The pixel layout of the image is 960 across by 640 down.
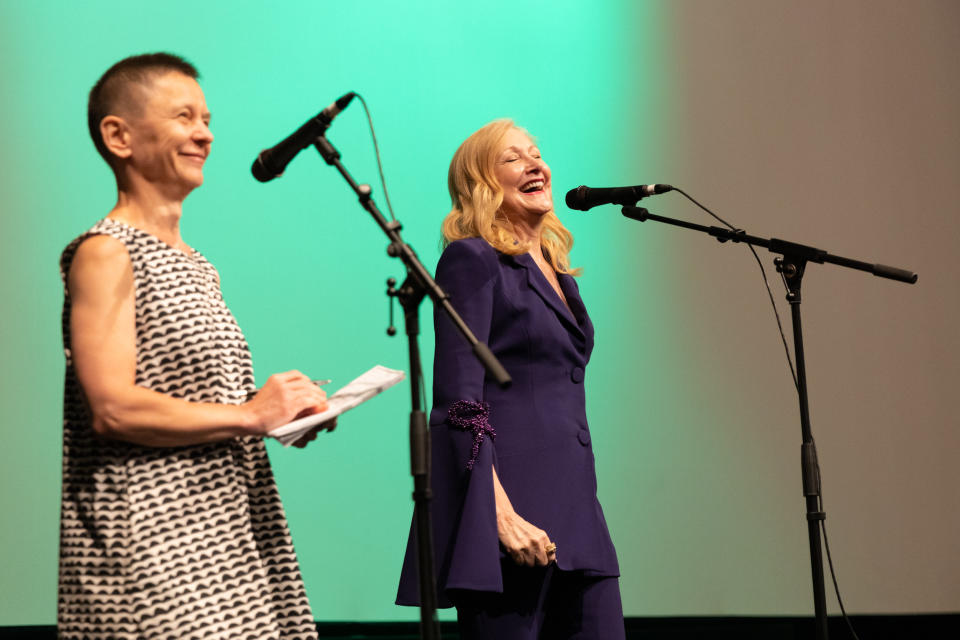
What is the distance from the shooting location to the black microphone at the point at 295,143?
1.82 meters

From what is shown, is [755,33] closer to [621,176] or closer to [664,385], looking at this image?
[621,176]

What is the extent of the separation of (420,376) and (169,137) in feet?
1.89

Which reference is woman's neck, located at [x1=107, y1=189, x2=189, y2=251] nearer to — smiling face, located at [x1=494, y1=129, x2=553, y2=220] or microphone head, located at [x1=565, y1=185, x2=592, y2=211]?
smiling face, located at [x1=494, y1=129, x2=553, y2=220]

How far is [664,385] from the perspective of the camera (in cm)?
406

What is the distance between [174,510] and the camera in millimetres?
1592

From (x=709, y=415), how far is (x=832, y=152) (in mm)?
1226

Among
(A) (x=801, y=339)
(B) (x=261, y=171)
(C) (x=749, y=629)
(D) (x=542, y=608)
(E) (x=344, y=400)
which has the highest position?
(B) (x=261, y=171)

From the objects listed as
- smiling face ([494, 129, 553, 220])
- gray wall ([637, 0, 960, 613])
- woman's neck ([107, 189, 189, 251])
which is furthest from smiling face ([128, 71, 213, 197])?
gray wall ([637, 0, 960, 613])

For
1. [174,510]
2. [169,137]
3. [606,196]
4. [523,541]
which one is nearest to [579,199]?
[606,196]

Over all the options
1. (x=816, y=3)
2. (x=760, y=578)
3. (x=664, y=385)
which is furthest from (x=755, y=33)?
(x=760, y=578)

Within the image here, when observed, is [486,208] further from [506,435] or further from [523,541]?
[523,541]

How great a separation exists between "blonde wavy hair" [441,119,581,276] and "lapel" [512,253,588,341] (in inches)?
1.4

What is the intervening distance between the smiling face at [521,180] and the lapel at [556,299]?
0.14 metres

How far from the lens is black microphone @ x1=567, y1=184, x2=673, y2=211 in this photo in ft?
8.23
